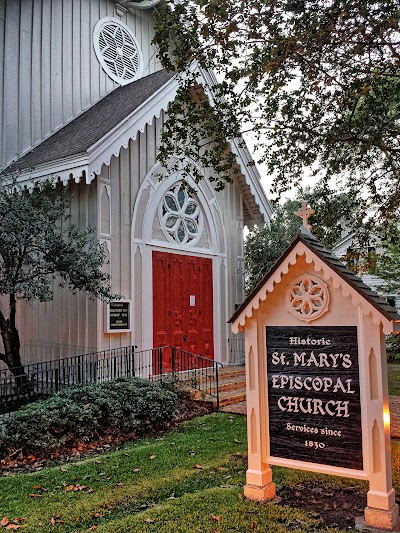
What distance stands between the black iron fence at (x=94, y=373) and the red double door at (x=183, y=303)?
22.9 inches

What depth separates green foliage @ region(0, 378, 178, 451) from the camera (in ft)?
23.6

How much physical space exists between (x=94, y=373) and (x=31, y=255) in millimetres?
2855

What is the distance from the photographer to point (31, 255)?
31.1ft

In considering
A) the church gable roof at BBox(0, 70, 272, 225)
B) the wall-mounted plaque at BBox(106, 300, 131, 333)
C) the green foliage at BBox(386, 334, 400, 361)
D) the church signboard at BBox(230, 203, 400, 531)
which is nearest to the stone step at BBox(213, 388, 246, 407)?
Answer: the wall-mounted plaque at BBox(106, 300, 131, 333)

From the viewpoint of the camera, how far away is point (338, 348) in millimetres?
4996

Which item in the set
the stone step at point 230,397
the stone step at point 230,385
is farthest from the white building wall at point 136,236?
the stone step at point 230,397

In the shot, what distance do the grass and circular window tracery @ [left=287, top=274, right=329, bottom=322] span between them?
1931 mm

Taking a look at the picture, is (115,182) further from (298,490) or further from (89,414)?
(298,490)

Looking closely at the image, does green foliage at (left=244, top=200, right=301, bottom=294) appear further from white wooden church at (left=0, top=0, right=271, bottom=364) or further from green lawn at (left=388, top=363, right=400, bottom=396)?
green lawn at (left=388, top=363, right=400, bottom=396)

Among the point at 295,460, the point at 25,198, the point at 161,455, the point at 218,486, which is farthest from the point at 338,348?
the point at 25,198

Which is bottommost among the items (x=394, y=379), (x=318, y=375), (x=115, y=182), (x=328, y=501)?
(x=394, y=379)

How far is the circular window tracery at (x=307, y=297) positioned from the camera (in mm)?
5129

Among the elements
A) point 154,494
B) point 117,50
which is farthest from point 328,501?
point 117,50

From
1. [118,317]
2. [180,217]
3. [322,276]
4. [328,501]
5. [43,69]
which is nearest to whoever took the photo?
[322,276]
